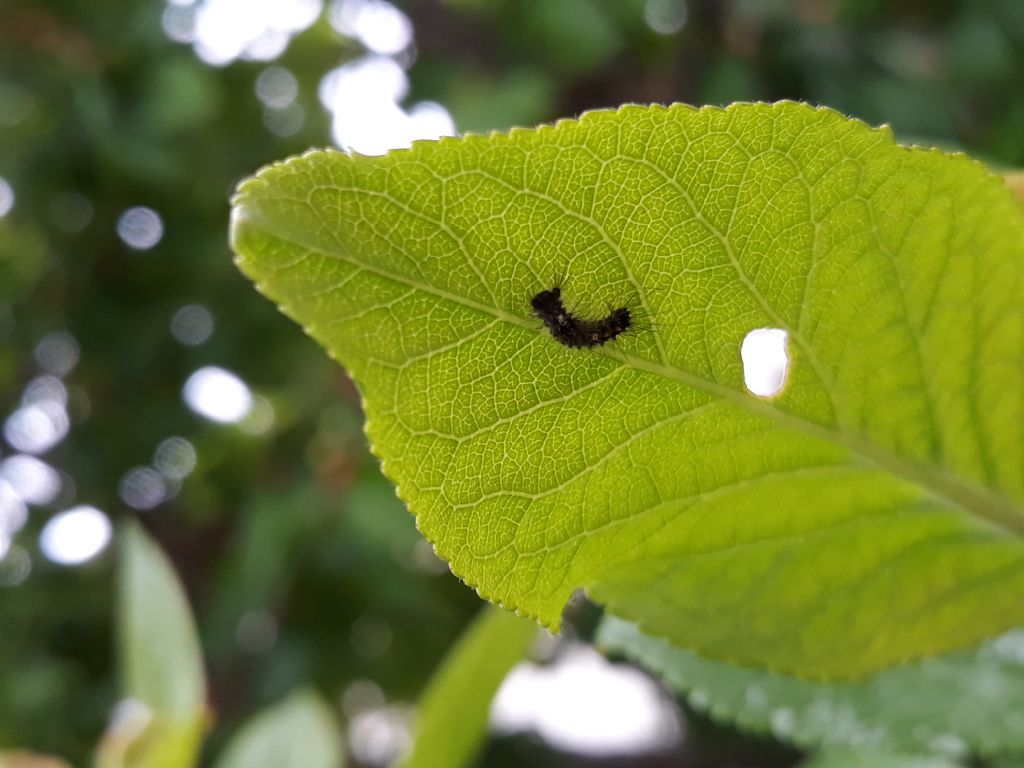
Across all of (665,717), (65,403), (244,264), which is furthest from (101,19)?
(665,717)

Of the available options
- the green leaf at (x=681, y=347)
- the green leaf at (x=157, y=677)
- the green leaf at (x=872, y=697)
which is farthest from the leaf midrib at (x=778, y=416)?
the green leaf at (x=157, y=677)

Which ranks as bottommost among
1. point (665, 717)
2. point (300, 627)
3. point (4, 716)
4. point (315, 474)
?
point (4, 716)

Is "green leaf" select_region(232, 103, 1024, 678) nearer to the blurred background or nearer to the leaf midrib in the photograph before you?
the leaf midrib

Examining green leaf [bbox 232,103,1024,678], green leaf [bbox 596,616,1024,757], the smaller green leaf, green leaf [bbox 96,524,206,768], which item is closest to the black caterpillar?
green leaf [bbox 232,103,1024,678]

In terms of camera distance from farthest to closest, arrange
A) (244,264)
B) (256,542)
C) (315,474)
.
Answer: (315,474), (256,542), (244,264)

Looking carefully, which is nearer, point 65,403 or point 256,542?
point 256,542

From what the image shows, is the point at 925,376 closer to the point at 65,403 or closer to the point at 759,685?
the point at 759,685
